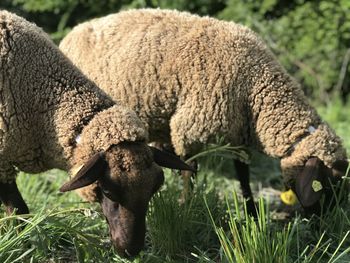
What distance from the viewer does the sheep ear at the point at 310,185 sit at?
14.7ft

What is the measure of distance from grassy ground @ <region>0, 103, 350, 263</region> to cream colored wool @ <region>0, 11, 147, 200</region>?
0.39 metres

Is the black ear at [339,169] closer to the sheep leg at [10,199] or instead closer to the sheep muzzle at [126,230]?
the sheep muzzle at [126,230]

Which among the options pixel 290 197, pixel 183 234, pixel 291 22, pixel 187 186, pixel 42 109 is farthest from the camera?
pixel 291 22

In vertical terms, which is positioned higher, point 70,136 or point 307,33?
point 307,33

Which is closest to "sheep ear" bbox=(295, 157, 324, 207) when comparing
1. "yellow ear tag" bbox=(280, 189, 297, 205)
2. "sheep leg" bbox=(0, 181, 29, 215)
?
"yellow ear tag" bbox=(280, 189, 297, 205)

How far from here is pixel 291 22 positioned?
894cm

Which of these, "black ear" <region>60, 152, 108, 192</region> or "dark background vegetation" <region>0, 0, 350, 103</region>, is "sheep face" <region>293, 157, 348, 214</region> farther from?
"dark background vegetation" <region>0, 0, 350, 103</region>

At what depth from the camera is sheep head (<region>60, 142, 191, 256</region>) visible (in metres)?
A: 3.58

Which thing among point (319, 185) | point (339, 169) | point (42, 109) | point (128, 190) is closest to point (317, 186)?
point (319, 185)

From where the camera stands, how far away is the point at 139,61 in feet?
16.7

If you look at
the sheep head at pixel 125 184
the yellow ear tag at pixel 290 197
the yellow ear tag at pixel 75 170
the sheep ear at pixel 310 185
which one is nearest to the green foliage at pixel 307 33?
the yellow ear tag at pixel 290 197

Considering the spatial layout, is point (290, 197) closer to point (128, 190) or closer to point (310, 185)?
point (310, 185)

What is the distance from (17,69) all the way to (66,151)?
2.20ft

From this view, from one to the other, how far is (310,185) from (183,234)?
1113mm
